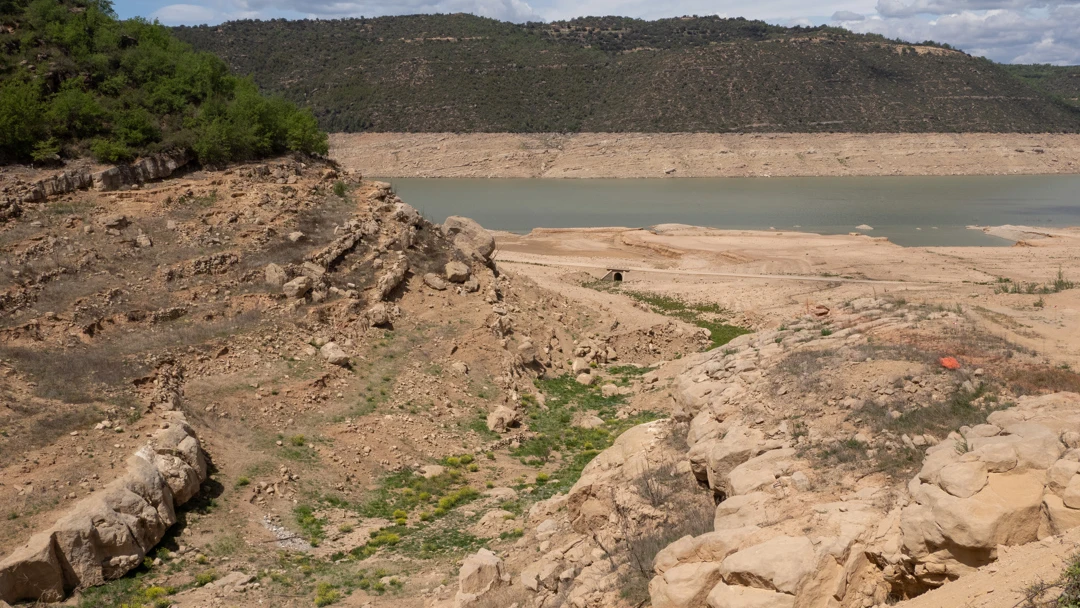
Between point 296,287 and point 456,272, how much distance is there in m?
3.91

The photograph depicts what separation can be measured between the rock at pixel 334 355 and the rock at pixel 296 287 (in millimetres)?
1504

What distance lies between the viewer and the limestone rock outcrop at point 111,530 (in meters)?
8.59

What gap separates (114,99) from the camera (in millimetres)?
20328

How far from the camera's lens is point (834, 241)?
3931cm

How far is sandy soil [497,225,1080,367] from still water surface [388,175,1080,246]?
524cm

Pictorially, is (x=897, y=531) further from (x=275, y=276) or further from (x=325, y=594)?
(x=275, y=276)

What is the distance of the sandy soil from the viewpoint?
Result: 26.6 metres

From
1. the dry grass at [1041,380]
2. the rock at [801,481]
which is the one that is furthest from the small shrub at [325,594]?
the dry grass at [1041,380]

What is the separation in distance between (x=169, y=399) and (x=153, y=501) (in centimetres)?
248

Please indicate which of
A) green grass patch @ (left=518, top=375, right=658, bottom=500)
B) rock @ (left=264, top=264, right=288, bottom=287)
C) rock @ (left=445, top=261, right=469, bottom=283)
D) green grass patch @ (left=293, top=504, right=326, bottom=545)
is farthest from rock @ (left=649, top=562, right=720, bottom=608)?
rock @ (left=445, top=261, right=469, bottom=283)

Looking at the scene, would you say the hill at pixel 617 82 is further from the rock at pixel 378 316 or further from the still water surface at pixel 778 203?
the rock at pixel 378 316

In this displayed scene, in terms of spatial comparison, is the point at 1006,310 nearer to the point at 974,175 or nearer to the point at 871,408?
the point at 871,408

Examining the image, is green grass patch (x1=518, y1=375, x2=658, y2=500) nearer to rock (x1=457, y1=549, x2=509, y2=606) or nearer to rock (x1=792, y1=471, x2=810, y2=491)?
rock (x1=457, y1=549, x2=509, y2=606)

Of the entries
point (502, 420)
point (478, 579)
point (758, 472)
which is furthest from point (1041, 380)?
point (502, 420)
